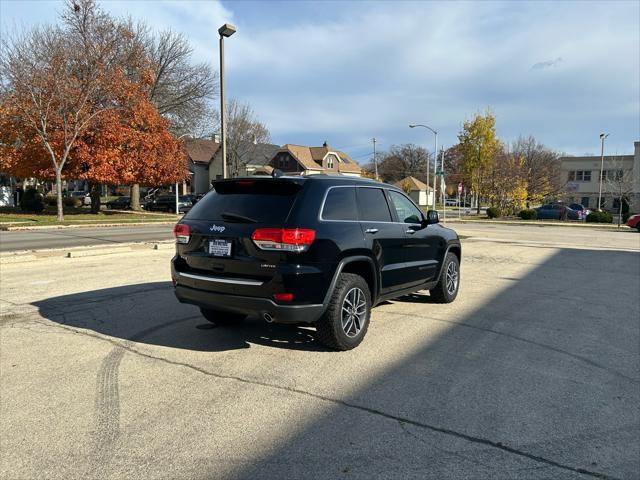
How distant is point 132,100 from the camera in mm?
29312

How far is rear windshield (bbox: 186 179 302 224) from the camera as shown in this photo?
4.55 meters

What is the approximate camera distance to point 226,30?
17.2m

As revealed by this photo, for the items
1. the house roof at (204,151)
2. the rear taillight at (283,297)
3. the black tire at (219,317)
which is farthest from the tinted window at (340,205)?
the house roof at (204,151)

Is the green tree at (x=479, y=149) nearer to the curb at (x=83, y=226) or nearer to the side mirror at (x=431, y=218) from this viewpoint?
the curb at (x=83, y=226)

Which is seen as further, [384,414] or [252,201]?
[252,201]

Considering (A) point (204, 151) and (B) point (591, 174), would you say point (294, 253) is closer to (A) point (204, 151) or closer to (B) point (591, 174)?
(B) point (591, 174)

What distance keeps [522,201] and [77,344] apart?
149 feet

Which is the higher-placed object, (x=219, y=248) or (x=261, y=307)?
(x=219, y=248)

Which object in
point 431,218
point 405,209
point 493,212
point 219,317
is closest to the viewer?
point 219,317

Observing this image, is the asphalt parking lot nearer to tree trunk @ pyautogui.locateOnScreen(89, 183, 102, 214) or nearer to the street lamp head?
the street lamp head

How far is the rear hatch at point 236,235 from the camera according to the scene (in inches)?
175

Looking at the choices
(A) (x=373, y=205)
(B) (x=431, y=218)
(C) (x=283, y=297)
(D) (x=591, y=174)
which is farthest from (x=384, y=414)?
(D) (x=591, y=174)

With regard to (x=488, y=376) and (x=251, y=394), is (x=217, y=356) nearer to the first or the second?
(x=251, y=394)

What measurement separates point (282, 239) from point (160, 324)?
2576 mm
